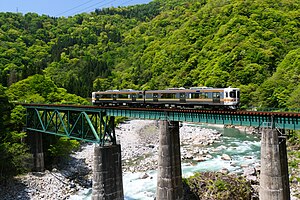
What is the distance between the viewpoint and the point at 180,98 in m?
Answer: 26.0

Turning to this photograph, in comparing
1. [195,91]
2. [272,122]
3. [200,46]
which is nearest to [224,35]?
[200,46]

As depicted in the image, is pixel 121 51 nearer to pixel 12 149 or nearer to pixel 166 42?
pixel 166 42

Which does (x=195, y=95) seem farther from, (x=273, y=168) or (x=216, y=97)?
(x=273, y=168)

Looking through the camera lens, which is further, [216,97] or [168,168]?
[216,97]

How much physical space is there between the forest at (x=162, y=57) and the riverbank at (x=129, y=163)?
3370mm

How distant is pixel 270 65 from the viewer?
8031 cm

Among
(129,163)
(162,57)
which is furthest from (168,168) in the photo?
(162,57)

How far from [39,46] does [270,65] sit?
122672mm

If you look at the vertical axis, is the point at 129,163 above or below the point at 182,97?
below

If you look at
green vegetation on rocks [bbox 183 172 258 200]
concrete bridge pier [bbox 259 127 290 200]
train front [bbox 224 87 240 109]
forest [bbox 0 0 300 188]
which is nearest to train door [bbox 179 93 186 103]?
train front [bbox 224 87 240 109]

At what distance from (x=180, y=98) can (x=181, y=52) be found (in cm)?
9460

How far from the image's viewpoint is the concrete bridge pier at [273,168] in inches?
636

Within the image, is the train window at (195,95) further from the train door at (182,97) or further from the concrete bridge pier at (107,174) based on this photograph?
the concrete bridge pier at (107,174)

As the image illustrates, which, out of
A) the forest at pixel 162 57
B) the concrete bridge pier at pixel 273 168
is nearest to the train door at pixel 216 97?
the concrete bridge pier at pixel 273 168
